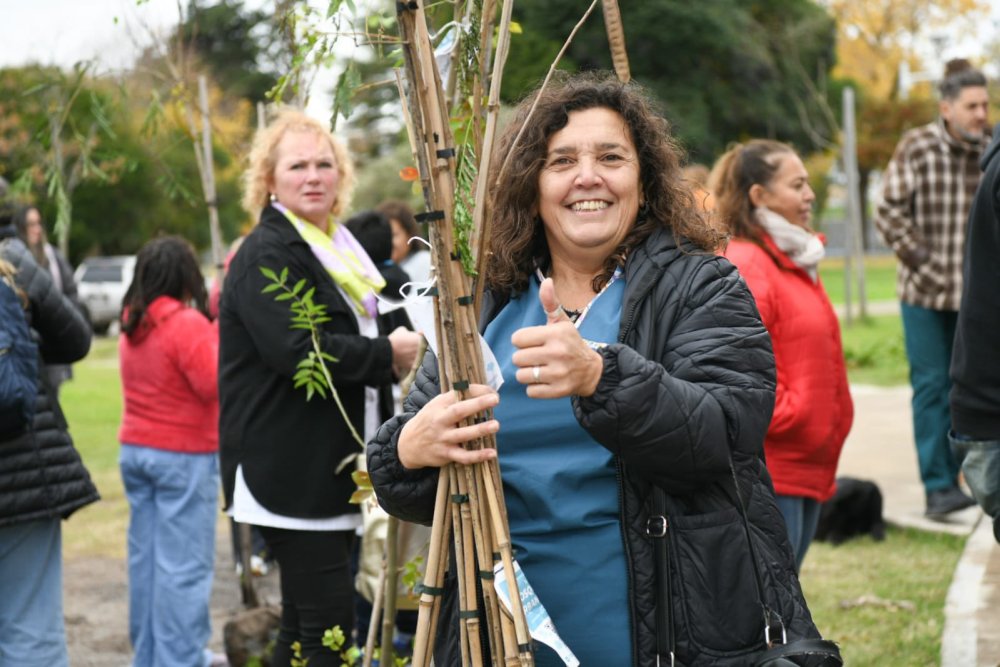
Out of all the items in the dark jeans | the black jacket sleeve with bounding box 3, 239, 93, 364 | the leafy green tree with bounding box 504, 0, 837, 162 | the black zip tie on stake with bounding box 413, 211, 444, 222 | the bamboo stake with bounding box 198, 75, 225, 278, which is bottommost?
the dark jeans

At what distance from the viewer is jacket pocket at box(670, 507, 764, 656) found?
2.27 meters

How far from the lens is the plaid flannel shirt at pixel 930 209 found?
22.9 ft

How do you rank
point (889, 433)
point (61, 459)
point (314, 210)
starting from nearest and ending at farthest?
point (61, 459) < point (314, 210) < point (889, 433)

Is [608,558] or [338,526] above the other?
[608,558]

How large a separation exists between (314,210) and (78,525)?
5.28m

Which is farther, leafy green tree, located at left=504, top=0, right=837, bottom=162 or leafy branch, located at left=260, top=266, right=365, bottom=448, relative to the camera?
leafy green tree, located at left=504, top=0, right=837, bottom=162

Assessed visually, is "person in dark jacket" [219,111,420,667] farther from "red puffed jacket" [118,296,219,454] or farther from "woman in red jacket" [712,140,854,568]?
"woman in red jacket" [712,140,854,568]

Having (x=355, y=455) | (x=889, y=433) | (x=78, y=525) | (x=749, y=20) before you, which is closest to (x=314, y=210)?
(x=355, y=455)

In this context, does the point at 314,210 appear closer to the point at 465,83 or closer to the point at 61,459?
the point at 61,459

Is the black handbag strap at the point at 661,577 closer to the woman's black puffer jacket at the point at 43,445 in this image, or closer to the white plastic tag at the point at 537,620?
the white plastic tag at the point at 537,620

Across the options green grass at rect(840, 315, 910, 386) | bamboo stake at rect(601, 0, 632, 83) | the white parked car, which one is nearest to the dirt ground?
bamboo stake at rect(601, 0, 632, 83)

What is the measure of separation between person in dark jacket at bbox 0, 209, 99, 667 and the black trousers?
2.17 feet

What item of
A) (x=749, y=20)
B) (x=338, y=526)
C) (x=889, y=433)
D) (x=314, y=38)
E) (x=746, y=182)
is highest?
(x=749, y=20)

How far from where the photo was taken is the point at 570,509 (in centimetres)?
239
